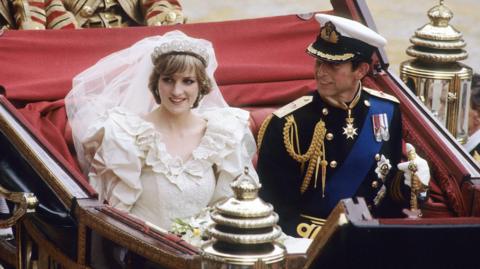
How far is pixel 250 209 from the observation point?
12.6 ft

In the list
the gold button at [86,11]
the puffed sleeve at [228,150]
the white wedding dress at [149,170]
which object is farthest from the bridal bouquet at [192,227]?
the gold button at [86,11]

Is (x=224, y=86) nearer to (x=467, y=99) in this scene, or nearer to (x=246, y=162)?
(x=246, y=162)

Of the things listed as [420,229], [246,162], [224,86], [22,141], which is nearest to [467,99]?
[224,86]

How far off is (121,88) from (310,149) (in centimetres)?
78

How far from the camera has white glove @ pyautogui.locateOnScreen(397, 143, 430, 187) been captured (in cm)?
528

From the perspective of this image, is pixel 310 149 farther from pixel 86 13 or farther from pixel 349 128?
pixel 86 13

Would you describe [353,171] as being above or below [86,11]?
below

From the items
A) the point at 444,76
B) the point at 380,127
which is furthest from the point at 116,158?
the point at 444,76

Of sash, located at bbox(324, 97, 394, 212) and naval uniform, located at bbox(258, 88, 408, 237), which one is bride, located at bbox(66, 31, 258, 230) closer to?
naval uniform, located at bbox(258, 88, 408, 237)

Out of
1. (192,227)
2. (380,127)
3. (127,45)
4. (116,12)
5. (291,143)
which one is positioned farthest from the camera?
(116,12)

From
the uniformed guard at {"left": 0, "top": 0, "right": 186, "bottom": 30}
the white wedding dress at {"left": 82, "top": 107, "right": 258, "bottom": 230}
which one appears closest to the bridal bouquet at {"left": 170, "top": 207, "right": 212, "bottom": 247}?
the white wedding dress at {"left": 82, "top": 107, "right": 258, "bottom": 230}

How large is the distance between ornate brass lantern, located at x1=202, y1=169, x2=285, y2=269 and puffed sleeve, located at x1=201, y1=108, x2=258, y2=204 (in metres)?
1.49

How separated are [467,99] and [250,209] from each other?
3435 mm

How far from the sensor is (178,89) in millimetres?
5316
